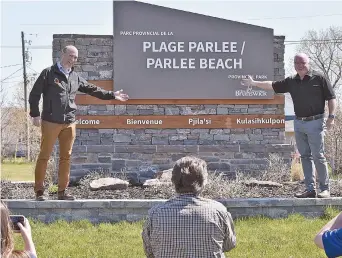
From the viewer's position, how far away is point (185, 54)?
35.7ft

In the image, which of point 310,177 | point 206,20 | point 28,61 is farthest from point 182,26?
point 28,61

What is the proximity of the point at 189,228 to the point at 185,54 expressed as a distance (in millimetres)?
7702

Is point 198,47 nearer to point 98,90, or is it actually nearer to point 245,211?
point 98,90

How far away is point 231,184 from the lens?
8469 mm

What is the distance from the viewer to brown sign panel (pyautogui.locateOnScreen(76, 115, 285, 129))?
10656 millimetres

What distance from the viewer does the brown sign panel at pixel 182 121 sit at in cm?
1066

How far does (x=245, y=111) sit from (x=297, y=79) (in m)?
3.53

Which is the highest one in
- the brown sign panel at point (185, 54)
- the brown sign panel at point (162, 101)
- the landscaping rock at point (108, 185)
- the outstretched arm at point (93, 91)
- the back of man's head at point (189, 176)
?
the brown sign panel at point (185, 54)

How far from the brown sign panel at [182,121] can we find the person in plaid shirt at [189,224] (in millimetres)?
7159

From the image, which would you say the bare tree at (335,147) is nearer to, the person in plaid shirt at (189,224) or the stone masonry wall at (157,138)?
the stone masonry wall at (157,138)

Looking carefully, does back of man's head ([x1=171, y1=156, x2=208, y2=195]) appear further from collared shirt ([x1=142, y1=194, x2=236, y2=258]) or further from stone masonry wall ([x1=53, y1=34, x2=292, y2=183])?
stone masonry wall ([x1=53, y1=34, x2=292, y2=183])

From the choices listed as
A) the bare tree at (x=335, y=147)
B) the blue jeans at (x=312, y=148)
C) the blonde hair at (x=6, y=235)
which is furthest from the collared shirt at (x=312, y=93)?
the bare tree at (x=335, y=147)

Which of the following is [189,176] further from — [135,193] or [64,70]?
[135,193]

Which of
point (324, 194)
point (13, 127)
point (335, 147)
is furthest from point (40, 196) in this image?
point (13, 127)
